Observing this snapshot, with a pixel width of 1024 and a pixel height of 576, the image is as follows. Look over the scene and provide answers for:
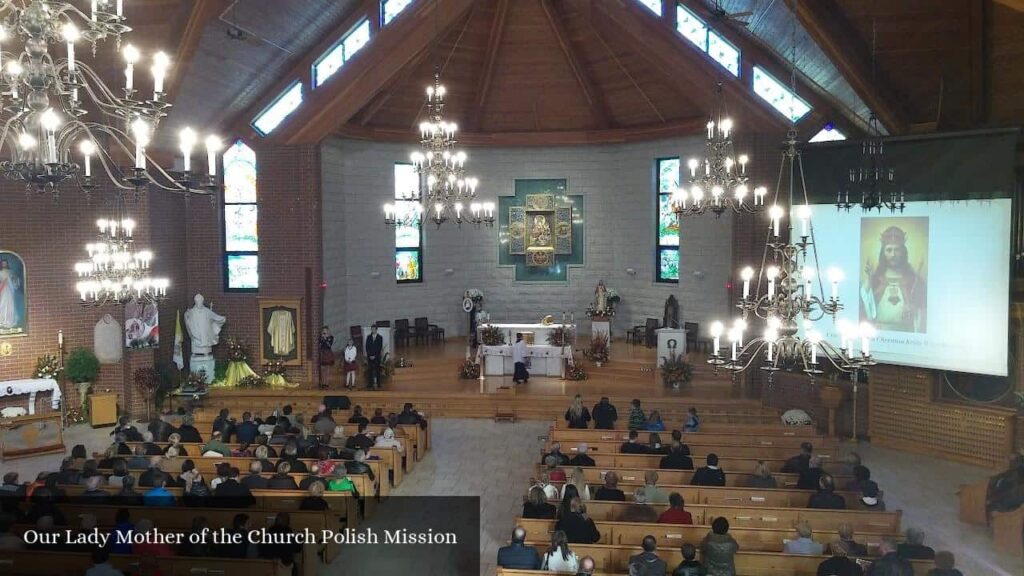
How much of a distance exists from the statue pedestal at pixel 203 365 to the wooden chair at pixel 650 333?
11.5 m

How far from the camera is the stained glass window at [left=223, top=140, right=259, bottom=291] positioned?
18688mm

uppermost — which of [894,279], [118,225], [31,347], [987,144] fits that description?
[987,144]

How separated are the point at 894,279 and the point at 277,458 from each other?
11079 mm

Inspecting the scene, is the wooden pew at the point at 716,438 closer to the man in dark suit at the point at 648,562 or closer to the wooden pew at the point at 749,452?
the wooden pew at the point at 749,452

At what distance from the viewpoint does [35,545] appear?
811 cm

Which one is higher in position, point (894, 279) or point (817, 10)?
point (817, 10)

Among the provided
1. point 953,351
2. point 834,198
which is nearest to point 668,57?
point 834,198

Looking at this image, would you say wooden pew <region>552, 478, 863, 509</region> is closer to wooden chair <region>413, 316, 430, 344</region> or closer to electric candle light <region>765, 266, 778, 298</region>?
electric candle light <region>765, 266, 778, 298</region>

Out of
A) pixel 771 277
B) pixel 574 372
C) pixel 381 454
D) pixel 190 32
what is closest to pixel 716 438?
pixel 381 454

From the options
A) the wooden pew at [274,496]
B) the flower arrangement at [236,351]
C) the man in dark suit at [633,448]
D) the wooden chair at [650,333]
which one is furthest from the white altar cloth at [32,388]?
the wooden chair at [650,333]

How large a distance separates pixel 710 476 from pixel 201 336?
41.2ft

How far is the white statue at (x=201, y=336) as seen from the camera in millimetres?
17938

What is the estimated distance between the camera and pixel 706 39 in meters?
16.6

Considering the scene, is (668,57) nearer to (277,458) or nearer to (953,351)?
(953,351)
